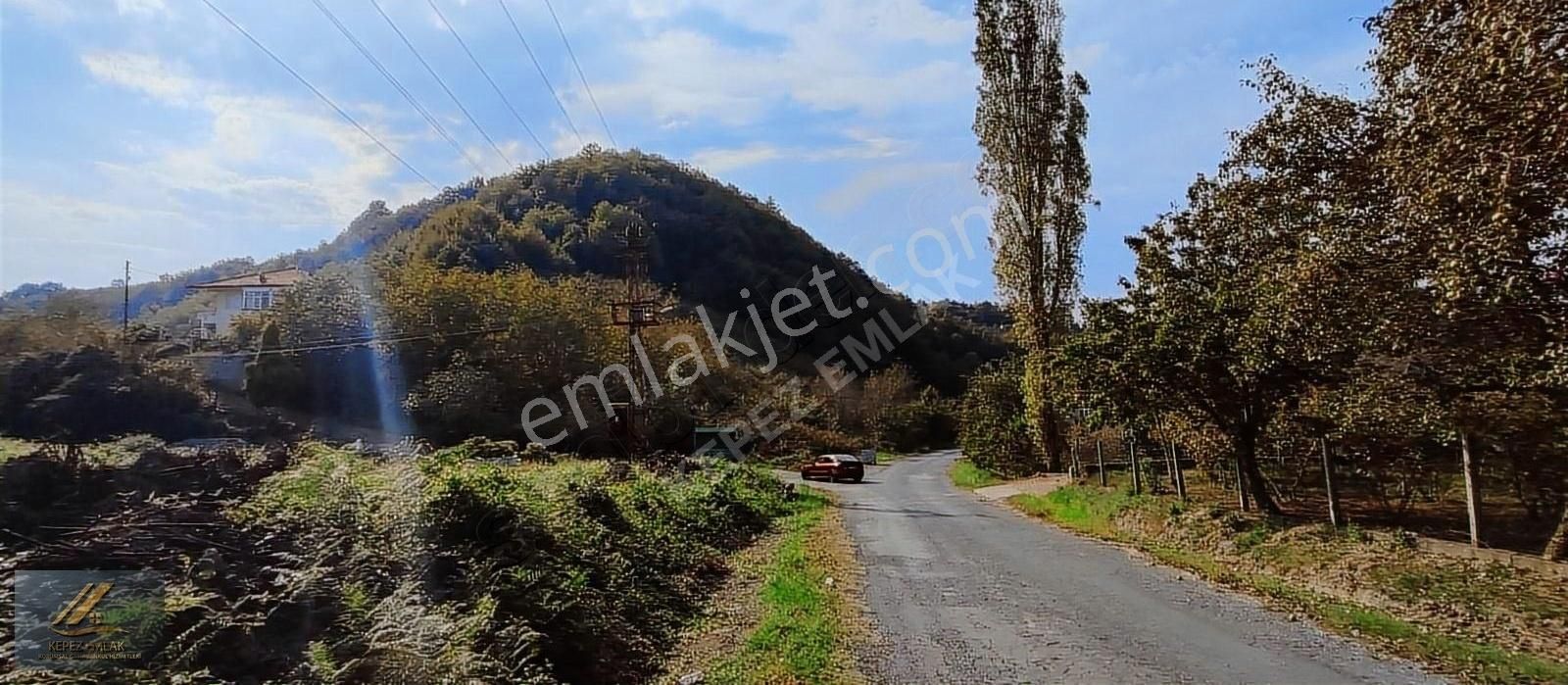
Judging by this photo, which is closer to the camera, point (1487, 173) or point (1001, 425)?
point (1487, 173)

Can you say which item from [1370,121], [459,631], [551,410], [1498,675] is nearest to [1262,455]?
[1370,121]

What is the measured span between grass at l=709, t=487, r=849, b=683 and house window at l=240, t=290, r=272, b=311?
41.4m

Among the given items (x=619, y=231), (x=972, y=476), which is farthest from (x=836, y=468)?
(x=619, y=231)

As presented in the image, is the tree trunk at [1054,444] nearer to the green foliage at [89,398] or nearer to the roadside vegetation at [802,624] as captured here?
the roadside vegetation at [802,624]

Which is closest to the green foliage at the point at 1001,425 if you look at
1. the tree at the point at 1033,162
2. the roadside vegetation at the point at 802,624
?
the tree at the point at 1033,162

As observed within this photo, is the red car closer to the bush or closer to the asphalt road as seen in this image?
the asphalt road

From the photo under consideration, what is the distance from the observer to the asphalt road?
6.66m

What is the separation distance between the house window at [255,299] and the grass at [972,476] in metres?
35.3

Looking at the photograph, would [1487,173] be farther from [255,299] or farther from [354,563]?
[255,299]

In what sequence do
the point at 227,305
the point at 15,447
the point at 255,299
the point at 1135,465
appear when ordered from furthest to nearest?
the point at 227,305, the point at 255,299, the point at 1135,465, the point at 15,447

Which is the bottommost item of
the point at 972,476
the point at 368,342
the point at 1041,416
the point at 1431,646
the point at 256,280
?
the point at 972,476

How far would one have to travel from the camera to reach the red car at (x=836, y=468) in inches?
1312

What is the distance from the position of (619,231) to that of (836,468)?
41.1 m

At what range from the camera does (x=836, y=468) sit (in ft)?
109
